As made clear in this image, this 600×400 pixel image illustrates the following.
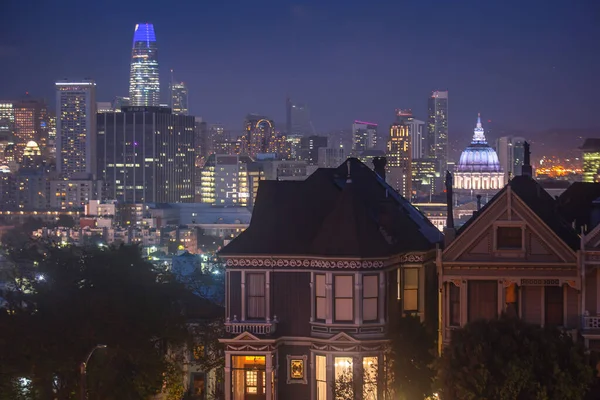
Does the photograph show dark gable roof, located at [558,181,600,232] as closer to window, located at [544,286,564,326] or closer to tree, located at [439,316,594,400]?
window, located at [544,286,564,326]

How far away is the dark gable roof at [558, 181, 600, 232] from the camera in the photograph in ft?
136

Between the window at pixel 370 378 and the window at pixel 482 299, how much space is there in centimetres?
323

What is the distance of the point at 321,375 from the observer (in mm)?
40500

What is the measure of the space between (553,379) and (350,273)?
761 cm

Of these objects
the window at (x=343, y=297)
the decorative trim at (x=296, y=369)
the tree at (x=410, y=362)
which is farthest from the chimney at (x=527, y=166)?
the decorative trim at (x=296, y=369)

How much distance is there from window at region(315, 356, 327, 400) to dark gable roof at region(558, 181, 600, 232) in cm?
806

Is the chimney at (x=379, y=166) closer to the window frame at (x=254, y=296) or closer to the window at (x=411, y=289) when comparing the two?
the window at (x=411, y=289)

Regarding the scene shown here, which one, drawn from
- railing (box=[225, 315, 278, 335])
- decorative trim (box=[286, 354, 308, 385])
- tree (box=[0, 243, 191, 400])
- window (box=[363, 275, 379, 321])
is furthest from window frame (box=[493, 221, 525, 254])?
tree (box=[0, 243, 191, 400])

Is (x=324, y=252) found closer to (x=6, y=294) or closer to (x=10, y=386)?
(x=10, y=386)

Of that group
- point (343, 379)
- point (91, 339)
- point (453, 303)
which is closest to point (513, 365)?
point (453, 303)

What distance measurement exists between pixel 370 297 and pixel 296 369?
307 centimetres

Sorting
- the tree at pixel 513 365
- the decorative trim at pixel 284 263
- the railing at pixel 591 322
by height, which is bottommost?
the tree at pixel 513 365

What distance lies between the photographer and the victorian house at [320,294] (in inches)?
1576

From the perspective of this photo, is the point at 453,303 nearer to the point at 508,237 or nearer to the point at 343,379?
the point at 508,237
